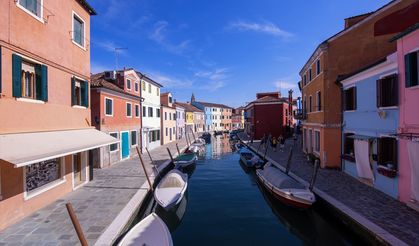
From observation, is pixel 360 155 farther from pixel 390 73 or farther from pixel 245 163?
pixel 245 163

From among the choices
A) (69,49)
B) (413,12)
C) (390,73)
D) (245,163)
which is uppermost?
(413,12)

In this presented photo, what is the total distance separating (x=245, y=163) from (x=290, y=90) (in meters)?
25.5

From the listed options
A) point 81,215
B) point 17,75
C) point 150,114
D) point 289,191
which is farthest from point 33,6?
point 150,114

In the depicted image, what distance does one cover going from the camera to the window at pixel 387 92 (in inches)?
451

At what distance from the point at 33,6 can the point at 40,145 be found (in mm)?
5416

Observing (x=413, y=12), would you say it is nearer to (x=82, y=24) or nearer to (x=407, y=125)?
(x=407, y=125)

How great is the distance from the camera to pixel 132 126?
2603cm

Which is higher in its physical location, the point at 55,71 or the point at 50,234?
the point at 55,71

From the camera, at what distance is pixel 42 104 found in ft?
34.0

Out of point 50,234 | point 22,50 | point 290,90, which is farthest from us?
point 290,90

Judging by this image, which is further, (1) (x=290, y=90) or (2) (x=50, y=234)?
(1) (x=290, y=90)

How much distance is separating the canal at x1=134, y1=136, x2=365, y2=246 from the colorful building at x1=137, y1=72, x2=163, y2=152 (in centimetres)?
1462

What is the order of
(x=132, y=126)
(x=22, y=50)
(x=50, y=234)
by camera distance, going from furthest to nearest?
(x=132, y=126) → (x=22, y=50) → (x=50, y=234)

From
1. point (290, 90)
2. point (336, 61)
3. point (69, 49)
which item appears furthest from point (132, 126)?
point (290, 90)
